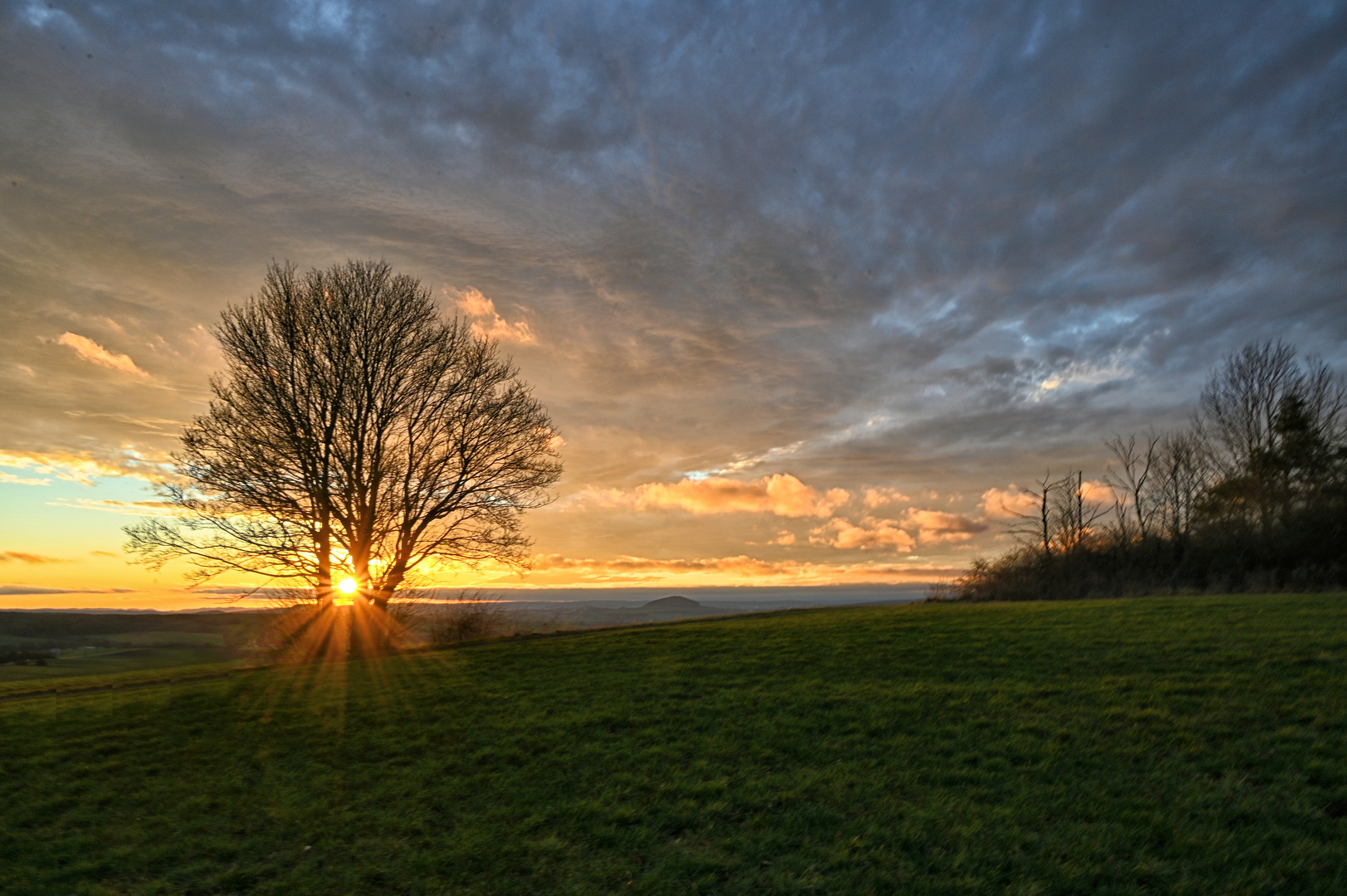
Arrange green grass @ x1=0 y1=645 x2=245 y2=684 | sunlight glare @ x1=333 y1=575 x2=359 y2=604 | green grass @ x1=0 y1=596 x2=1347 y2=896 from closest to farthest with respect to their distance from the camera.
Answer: green grass @ x1=0 y1=596 x2=1347 y2=896 → green grass @ x1=0 y1=645 x2=245 y2=684 → sunlight glare @ x1=333 y1=575 x2=359 y2=604

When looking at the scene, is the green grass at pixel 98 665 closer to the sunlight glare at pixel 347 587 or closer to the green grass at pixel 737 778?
the sunlight glare at pixel 347 587

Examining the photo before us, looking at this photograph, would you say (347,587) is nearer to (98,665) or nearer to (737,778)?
(98,665)

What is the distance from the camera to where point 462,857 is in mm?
7426

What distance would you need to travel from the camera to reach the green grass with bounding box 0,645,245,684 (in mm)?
21234

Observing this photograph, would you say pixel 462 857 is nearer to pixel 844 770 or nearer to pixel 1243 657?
pixel 844 770

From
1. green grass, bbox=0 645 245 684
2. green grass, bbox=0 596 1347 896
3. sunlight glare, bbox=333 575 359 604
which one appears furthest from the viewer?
sunlight glare, bbox=333 575 359 604

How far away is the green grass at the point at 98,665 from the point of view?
69.7 feet

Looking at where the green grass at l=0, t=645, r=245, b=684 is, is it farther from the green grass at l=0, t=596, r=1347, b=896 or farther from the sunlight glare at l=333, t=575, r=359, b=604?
the green grass at l=0, t=596, r=1347, b=896

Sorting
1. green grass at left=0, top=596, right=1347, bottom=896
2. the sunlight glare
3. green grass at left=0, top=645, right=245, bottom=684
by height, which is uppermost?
the sunlight glare

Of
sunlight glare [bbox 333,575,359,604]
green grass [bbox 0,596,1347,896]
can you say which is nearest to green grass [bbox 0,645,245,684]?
sunlight glare [bbox 333,575,359,604]

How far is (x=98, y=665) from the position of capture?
109 feet

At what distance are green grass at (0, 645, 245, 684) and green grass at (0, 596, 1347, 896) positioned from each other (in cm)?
676

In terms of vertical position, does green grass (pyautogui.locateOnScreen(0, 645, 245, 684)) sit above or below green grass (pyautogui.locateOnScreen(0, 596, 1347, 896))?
below

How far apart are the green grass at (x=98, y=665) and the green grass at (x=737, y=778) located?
6757 millimetres
